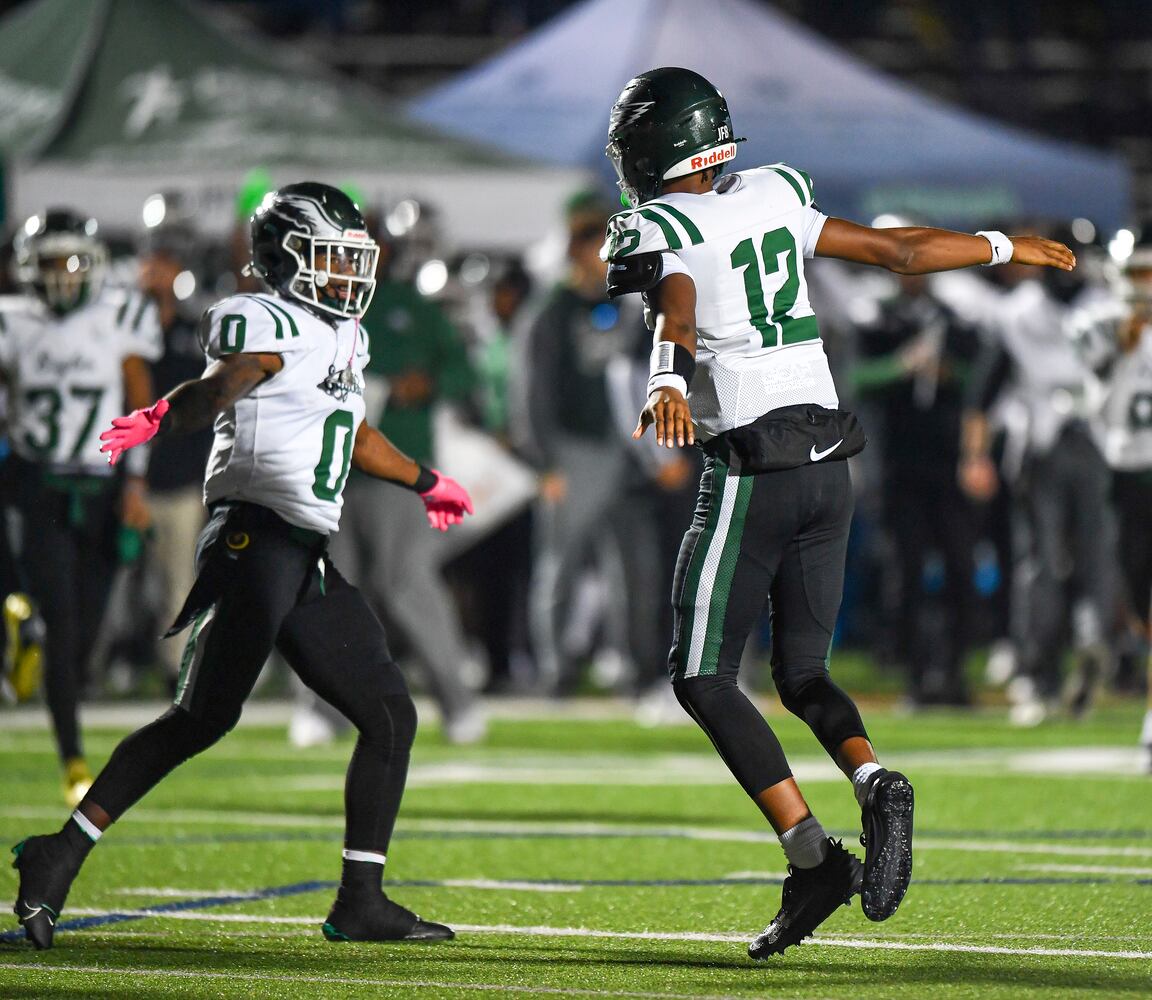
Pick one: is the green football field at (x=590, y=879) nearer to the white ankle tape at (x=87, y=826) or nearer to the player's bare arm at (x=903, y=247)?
the white ankle tape at (x=87, y=826)

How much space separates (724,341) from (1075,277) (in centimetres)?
854

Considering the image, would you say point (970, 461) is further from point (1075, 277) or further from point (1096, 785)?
point (1096, 785)

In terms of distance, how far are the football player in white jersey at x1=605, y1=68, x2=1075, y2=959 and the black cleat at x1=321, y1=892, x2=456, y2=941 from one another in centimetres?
78

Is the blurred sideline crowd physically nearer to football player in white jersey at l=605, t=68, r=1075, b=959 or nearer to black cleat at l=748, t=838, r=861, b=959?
football player in white jersey at l=605, t=68, r=1075, b=959

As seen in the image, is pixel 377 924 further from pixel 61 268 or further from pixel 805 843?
pixel 61 268

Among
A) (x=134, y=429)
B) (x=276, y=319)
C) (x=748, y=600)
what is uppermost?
(x=276, y=319)

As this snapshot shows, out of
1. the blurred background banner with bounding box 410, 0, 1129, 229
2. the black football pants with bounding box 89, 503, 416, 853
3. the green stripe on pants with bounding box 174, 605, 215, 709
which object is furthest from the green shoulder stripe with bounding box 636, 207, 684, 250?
the blurred background banner with bounding box 410, 0, 1129, 229

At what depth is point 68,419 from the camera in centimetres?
786

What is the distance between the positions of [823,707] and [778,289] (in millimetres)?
906

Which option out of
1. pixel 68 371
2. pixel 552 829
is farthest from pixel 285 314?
pixel 68 371

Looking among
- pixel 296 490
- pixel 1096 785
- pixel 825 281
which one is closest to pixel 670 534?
pixel 825 281

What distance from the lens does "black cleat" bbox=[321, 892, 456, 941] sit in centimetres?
527

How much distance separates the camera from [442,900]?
19.4ft

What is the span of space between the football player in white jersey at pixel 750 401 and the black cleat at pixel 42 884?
1414mm
